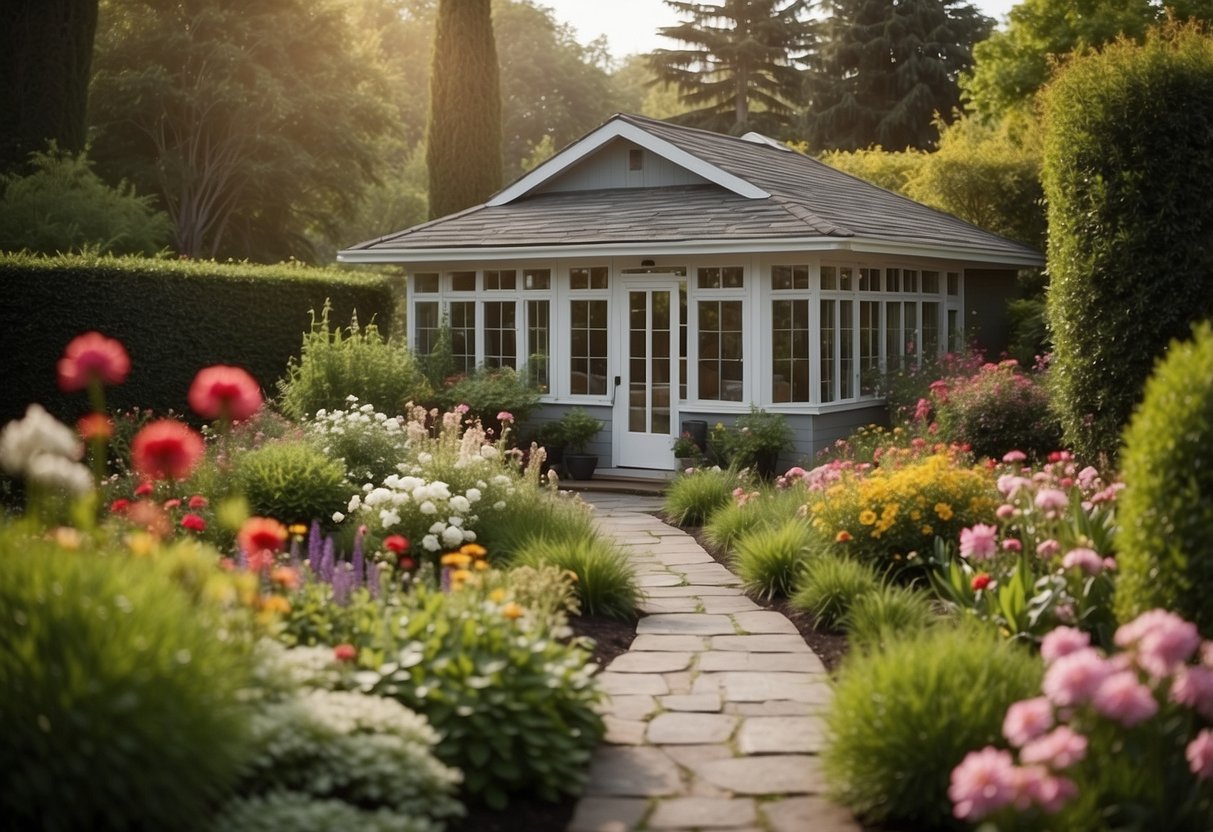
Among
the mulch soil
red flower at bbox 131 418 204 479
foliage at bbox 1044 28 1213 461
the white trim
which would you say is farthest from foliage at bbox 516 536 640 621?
the white trim

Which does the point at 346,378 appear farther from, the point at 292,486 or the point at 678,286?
the point at 292,486

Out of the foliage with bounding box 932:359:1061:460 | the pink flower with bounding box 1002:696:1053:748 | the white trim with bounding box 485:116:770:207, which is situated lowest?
the pink flower with bounding box 1002:696:1053:748

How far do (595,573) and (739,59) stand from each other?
3357 cm

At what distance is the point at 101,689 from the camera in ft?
12.2

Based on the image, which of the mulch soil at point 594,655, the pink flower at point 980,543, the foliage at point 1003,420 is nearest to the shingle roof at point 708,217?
the foliage at point 1003,420

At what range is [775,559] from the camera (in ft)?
27.6

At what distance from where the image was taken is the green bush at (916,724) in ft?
15.1

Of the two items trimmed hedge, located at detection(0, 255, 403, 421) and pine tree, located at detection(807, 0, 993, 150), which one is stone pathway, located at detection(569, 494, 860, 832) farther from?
pine tree, located at detection(807, 0, 993, 150)

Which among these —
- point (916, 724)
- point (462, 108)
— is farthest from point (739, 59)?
point (916, 724)

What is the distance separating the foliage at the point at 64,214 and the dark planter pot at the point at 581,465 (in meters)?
7.54

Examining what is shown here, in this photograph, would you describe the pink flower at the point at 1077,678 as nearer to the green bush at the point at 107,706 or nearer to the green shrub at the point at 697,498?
the green bush at the point at 107,706

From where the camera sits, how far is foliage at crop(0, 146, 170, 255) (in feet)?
61.3

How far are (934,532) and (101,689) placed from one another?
5.68 meters

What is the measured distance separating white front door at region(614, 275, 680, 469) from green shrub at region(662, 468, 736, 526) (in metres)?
3.31
